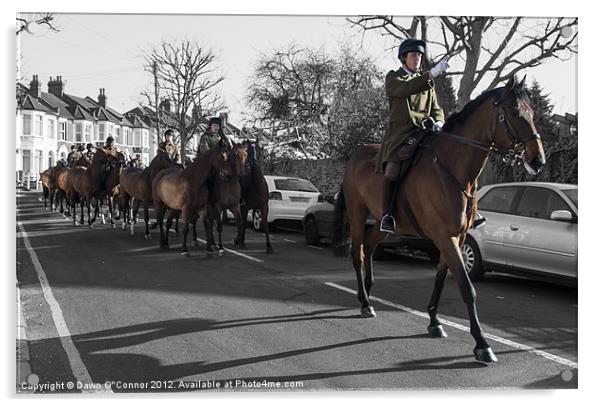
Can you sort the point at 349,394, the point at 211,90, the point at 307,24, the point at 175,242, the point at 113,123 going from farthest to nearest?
the point at 175,242
the point at 113,123
the point at 211,90
the point at 307,24
the point at 349,394

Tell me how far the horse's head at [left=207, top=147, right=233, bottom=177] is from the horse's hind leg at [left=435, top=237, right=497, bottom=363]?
19.2 feet

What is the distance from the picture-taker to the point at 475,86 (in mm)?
6863

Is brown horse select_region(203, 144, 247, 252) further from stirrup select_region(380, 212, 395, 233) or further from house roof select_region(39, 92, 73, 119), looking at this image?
stirrup select_region(380, 212, 395, 233)

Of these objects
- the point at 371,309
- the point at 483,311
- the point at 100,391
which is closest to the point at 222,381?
the point at 100,391

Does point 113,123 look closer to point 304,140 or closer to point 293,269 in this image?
point 304,140

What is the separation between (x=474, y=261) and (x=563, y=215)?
204cm

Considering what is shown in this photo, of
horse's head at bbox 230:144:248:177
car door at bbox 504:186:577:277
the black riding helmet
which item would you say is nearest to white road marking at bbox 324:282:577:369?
car door at bbox 504:186:577:277

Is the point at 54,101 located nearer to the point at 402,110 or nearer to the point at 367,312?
the point at 402,110

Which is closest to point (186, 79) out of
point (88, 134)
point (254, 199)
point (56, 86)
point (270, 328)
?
point (56, 86)

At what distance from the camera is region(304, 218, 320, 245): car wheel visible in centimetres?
1295

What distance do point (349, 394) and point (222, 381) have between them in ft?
3.37

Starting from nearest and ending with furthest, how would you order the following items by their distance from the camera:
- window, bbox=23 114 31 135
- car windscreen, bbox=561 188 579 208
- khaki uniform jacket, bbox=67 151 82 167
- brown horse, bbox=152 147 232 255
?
window, bbox=23 114 31 135
car windscreen, bbox=561 188 579 208
khaki uniform jacket, bbox=67 151 82 167
brown horse, bbox=152 147 232 255

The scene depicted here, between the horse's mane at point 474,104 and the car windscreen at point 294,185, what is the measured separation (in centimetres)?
455

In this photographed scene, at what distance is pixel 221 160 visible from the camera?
1118 cm
